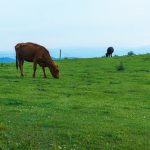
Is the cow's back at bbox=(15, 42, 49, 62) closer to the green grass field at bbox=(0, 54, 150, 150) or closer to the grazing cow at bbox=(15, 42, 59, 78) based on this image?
the grazing cow at bbox=(15, 42, 59, 78)

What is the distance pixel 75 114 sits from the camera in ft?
Result: 50.0

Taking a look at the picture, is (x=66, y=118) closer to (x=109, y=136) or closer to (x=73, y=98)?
(x=109, y=136)

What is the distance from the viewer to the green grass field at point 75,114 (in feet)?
38.9

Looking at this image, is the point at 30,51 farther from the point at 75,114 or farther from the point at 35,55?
the point at 75,114

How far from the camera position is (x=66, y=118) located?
14.4 meters

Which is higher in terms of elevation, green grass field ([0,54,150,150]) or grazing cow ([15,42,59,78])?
grazing cow ([15,42,59,78])

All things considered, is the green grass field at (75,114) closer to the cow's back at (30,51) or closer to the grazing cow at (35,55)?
the grazing cow at (35,55)

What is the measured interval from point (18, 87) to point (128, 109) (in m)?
6.33

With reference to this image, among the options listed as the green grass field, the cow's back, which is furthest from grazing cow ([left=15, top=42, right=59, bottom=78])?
the green grass field

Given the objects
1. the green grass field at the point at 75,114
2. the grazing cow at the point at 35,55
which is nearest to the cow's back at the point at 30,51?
the grazing cow at the point at 35,55

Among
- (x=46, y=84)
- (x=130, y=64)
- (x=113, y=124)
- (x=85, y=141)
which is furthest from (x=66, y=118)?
(x=130, y=64)

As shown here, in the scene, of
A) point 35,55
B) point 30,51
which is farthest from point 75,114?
point 30,51

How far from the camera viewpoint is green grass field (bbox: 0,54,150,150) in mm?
11867

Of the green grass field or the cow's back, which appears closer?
the green grass field
